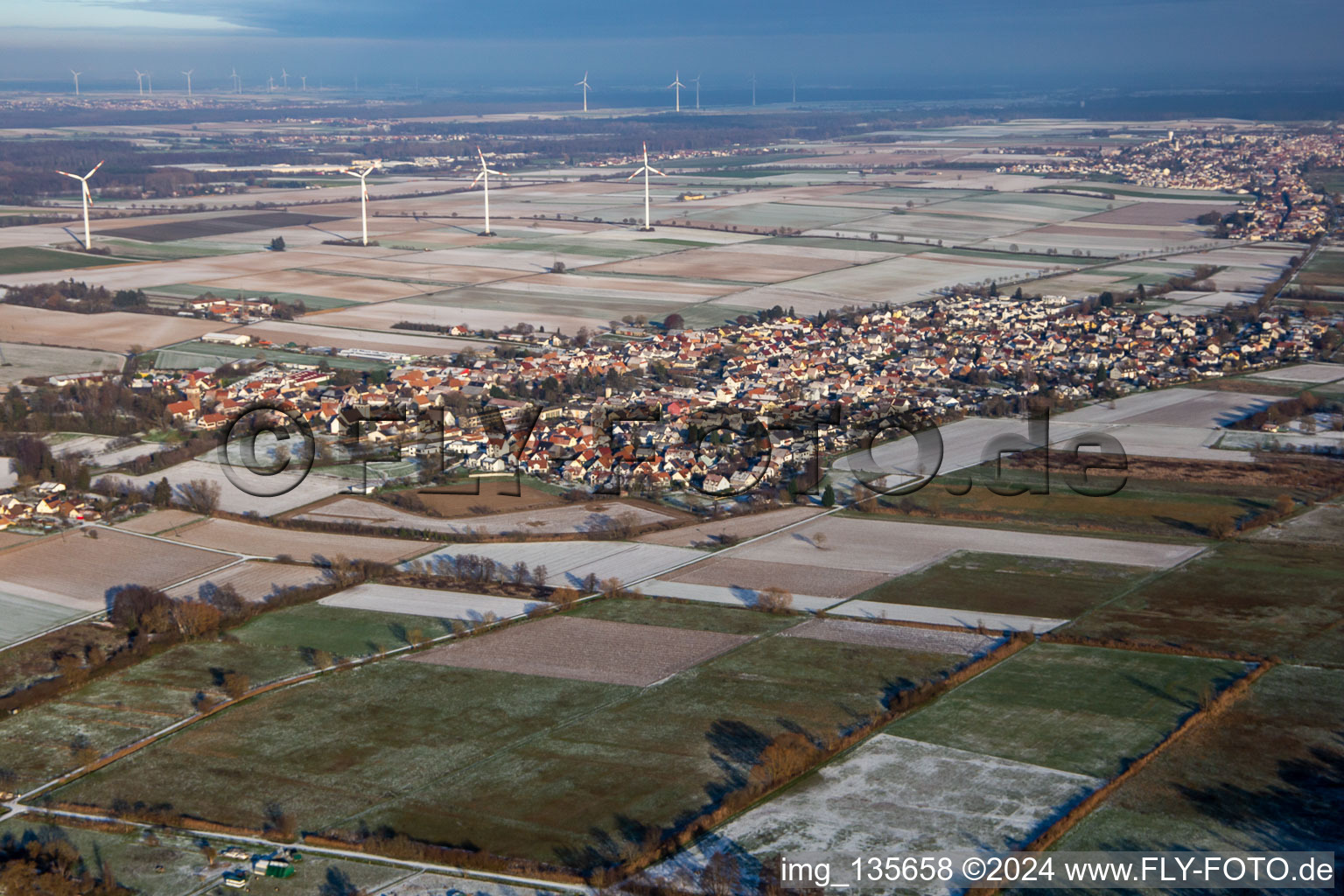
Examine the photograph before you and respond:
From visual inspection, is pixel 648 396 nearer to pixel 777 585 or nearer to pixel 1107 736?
pixel 777 585

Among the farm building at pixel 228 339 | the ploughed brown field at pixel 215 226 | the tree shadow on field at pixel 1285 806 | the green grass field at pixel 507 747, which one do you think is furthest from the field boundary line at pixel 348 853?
the ploughed brown field at pixel 215 226

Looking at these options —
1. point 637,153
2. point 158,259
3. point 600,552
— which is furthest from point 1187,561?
point 637,153

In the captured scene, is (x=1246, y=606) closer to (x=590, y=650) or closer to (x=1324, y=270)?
(x=590, y=650)

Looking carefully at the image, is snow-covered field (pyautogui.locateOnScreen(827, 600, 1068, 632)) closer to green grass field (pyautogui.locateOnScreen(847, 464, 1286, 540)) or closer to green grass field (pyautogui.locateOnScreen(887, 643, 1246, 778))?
green grass field (pyautogui.locateOnScreen(887, 643, 1246, 778))

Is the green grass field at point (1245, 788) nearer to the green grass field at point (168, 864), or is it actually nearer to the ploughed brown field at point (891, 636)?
the ploughed brown field at point (891, 636)

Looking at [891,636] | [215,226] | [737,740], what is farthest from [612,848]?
[215,226]

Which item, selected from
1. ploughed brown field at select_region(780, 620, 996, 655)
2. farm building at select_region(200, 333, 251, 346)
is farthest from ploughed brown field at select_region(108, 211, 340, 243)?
ploughed brown field at select_region(780, 620, 996, 655)

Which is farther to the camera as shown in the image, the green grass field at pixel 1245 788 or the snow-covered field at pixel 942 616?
the snow-covered field at pixel 942 616
